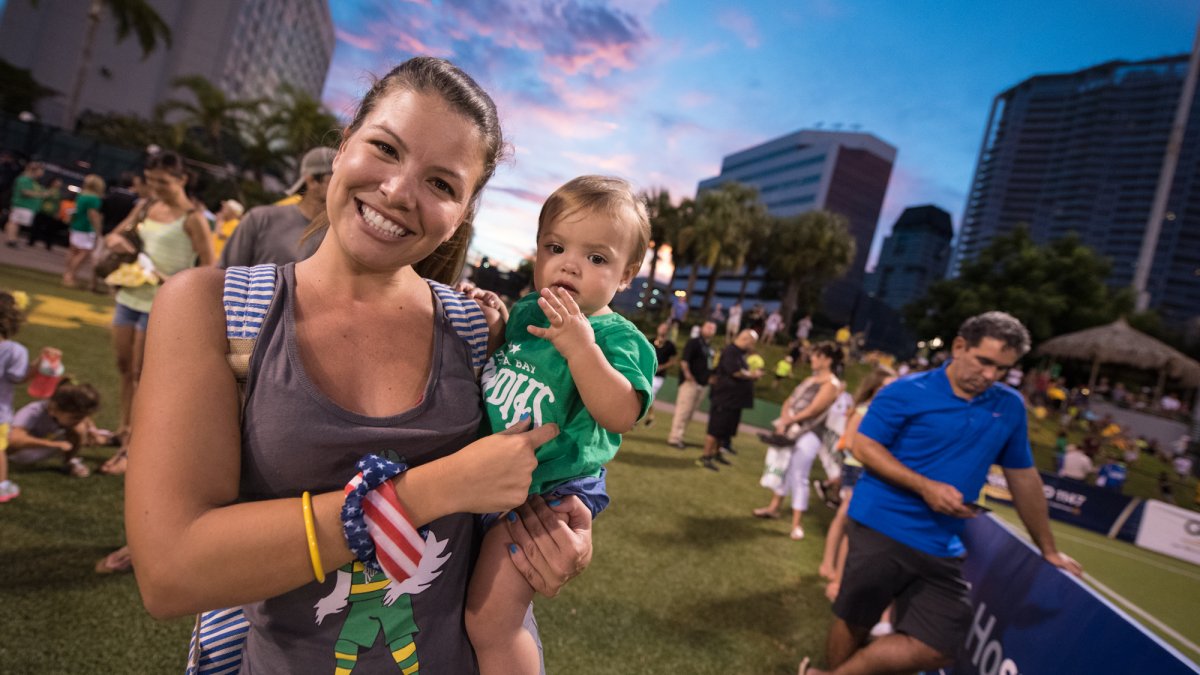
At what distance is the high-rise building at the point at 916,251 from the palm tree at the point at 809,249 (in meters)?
90.9

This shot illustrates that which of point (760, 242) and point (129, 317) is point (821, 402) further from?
point (760, 242)

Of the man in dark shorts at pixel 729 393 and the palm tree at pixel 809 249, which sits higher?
the palm tree at pixel 809 249

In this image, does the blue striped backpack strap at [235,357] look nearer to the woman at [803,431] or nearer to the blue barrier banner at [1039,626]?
the blue barrier banner at [1039,626]

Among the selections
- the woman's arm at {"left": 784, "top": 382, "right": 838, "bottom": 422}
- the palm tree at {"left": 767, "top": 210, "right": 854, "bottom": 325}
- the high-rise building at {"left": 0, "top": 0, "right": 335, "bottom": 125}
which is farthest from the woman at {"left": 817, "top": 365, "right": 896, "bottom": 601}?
the high-rise building at {"left": 0, "top": 0, "right": 335, "bottom": 125}

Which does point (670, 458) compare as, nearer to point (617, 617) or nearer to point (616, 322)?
point (617, 617)

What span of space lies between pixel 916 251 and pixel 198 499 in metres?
146

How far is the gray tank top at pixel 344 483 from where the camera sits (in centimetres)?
103

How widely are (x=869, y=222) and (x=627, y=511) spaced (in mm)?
101230

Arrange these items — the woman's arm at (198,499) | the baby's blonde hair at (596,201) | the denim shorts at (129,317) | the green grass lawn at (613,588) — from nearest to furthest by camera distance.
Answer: the woman's arm at (198,499) → the baby's blonde hair at (596,201) → the green grass lawn at (613,588) → the denim shorts at (129,317)

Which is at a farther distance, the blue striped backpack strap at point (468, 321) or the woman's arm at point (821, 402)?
the woman's arm at point (821, 402)

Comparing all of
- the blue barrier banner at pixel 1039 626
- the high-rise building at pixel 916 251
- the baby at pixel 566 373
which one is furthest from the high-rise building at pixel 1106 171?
the baby at pixel 566 373

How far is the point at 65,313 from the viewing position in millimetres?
9102

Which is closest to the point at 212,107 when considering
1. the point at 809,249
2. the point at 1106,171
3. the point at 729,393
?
the point at 729,393

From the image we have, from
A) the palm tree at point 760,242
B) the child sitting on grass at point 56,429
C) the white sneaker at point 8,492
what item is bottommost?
the white sneaker at point 8,492
